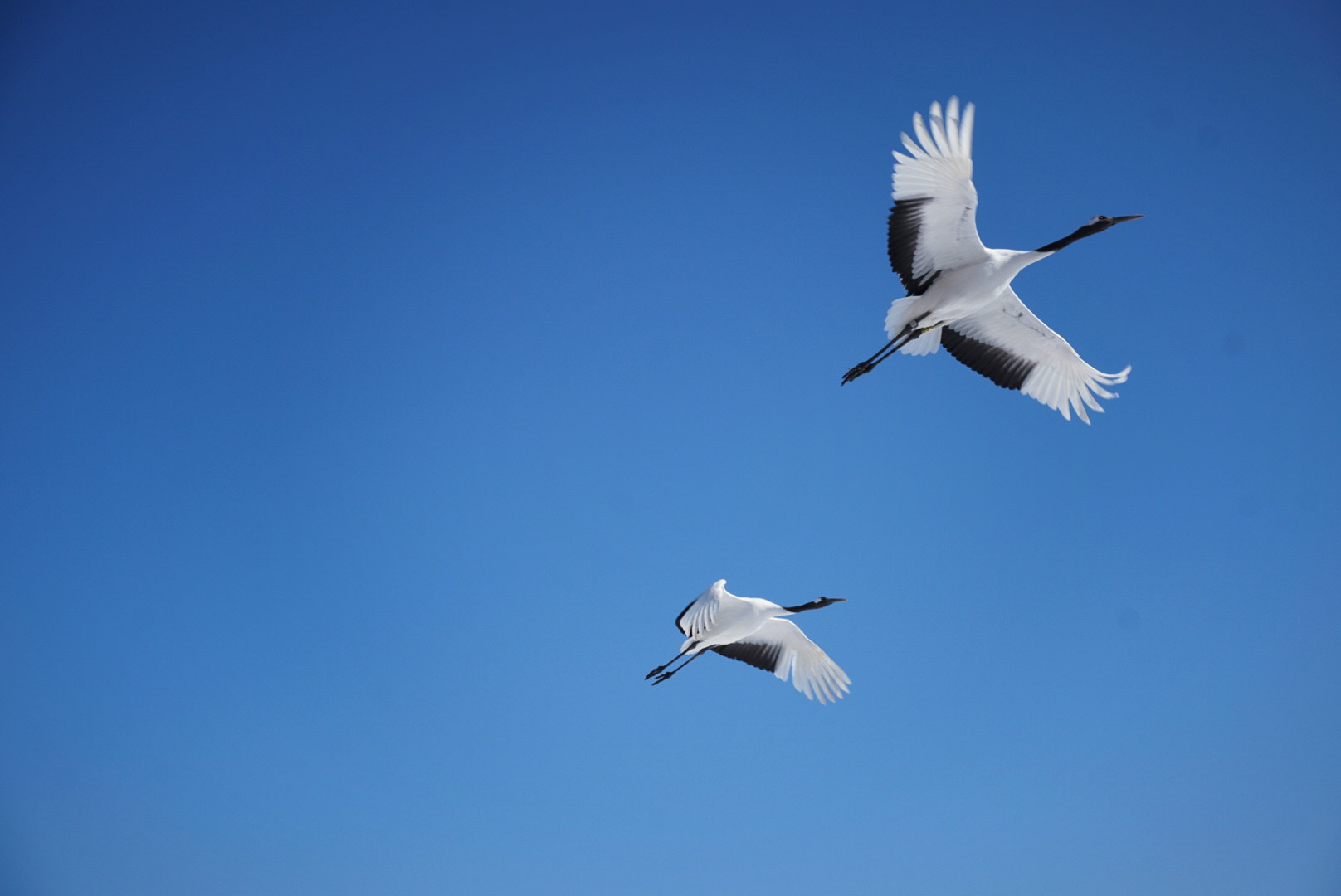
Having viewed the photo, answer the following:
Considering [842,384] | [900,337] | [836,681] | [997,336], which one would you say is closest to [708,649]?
[836,681]

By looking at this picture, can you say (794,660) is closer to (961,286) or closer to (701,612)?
(701,612)

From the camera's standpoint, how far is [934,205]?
9.28 metres

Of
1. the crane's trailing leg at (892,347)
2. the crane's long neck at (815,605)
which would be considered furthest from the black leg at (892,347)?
the crane's long neck at (815,605)

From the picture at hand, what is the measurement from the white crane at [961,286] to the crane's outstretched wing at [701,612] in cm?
359

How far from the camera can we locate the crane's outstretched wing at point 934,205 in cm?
846

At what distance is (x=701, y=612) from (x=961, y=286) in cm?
541

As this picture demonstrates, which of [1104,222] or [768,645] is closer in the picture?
[1104,222]

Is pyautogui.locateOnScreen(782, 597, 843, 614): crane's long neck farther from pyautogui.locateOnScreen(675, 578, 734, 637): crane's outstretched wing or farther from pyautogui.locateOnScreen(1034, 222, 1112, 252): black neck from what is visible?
pyautogui.locateOnScreen(1034, 222, 1112, 252): black neck

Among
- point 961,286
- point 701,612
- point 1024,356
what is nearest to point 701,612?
point 701,612

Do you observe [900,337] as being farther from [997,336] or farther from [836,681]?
[836,681]

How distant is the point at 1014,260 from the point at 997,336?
1.81m

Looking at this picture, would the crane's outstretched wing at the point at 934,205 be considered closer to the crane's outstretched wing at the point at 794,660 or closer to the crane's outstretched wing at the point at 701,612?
the crane's outstretched wing at the point at 701,612

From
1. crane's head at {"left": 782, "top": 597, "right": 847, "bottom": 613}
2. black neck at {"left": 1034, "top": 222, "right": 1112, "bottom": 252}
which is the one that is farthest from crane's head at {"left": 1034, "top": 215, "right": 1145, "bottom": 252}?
crane's head at {"left": 782, "top": 597, "right": 847, "bottom": 613}

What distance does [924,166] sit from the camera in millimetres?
8914
